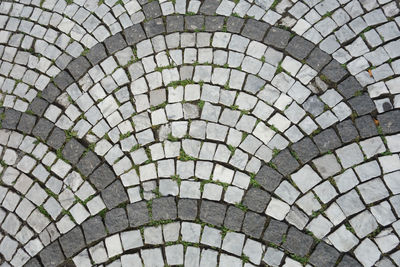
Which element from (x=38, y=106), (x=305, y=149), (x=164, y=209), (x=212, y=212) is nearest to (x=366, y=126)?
(x=305, y=149)

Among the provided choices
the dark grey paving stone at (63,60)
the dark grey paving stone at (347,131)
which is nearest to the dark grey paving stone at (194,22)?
the dark grey paving stone at (63,60)

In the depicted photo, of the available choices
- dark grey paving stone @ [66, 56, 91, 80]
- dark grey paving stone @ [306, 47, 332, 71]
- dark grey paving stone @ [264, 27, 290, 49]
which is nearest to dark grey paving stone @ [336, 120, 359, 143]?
dark grey paving stone @ [306, 47, 332, 71]

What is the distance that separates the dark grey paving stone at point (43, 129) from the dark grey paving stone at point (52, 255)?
3.85 ft

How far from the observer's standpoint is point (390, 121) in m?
3.56

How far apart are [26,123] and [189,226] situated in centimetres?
220

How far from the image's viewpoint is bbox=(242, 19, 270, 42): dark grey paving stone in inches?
159

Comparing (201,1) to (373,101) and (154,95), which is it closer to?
(154,95)

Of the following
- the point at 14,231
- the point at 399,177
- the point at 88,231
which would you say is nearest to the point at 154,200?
the point at 88,231

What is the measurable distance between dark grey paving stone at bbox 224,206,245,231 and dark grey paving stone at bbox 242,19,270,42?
1900 millimetres

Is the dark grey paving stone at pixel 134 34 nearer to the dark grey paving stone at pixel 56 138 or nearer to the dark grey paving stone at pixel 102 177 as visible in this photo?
the dark grey paving stone at pixel 56 138

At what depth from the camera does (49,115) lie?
4070 millimetres

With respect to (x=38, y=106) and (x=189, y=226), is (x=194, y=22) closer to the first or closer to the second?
(x=38, y=106)

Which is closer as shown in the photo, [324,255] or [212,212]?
[324,255]

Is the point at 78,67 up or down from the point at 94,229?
up
